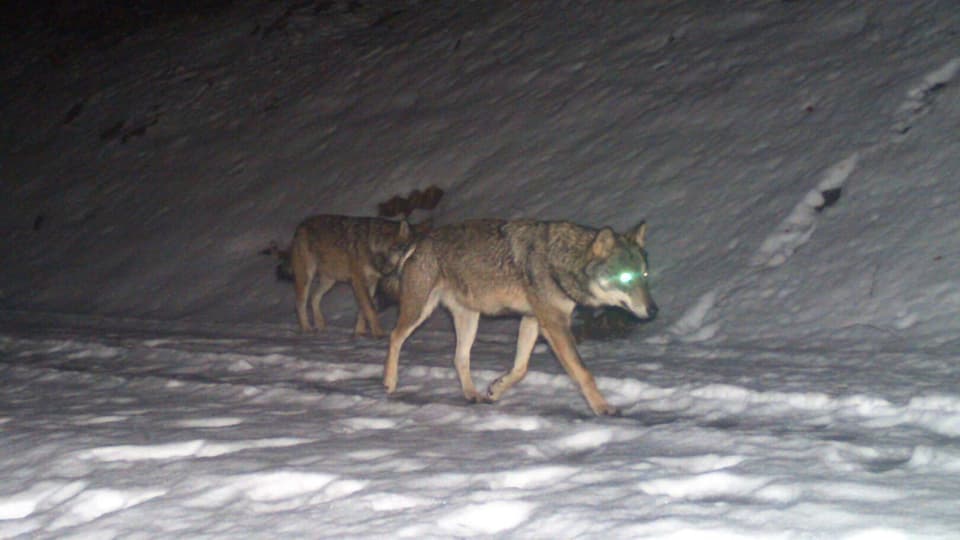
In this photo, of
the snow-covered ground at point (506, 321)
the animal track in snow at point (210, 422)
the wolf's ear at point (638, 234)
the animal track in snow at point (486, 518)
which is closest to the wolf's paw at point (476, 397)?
the snow-covered ground at point (506, 321)

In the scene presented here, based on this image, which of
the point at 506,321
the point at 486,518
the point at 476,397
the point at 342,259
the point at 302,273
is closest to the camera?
the point at 486,518

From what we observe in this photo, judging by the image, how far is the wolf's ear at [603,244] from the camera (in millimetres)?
7797

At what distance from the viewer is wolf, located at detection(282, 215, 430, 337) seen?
1291 cm

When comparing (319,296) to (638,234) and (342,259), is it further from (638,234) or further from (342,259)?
(638,234)

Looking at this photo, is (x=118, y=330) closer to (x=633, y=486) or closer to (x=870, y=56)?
(x=633, y=486)

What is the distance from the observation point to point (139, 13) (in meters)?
33.8

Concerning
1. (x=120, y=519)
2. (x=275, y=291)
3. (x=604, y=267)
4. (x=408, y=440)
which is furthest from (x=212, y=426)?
(x=275, y=291)

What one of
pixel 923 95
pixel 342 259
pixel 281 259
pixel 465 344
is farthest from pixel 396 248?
→ pixel 923 95

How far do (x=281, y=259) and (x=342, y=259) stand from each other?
3487 millimetres

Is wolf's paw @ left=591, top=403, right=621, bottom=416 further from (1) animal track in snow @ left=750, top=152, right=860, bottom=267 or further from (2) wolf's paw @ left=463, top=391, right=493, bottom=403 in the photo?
(1) animal track in snow @ left=750, top=152, right=860, bottom=267

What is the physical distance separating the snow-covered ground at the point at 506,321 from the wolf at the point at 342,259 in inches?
26.6

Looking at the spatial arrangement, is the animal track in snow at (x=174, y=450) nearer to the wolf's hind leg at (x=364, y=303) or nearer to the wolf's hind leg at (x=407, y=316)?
the wolf's hind leg at (x=407, y=316)

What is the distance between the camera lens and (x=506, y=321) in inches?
491

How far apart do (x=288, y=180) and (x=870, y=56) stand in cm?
1115
